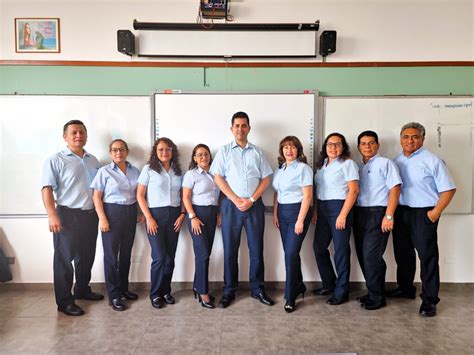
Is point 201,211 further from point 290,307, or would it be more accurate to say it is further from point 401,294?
point 401,294

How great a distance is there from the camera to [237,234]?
2777mm

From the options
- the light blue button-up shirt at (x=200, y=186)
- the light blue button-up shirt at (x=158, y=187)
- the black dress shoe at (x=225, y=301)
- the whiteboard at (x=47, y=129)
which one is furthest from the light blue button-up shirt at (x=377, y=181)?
the whiteboard at (x=47, y=129)

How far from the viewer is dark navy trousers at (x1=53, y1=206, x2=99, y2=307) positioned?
104 inches

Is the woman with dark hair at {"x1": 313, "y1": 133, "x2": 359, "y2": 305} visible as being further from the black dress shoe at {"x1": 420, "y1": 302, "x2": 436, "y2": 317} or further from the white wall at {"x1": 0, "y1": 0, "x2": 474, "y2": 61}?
the white wall at {"x1": 0, "y1": 0, "x2": 474, "y2": 61}

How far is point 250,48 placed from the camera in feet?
9.99

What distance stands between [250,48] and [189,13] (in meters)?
0.71

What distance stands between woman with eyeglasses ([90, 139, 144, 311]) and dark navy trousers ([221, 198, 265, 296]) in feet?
2.94

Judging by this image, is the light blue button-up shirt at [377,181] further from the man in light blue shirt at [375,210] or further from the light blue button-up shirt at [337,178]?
the light blue button-up shirt at [337,178]

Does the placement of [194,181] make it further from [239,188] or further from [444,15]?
[444,15]

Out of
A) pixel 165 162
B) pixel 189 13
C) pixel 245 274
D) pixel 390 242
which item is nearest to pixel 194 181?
pixel 165 162

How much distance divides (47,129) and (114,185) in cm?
107

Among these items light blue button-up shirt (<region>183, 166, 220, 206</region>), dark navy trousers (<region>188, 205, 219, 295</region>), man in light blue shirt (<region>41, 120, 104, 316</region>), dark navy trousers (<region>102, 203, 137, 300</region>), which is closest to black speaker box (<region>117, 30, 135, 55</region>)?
man in light blue shirt (<region>41, 120, 104, 316</region>)

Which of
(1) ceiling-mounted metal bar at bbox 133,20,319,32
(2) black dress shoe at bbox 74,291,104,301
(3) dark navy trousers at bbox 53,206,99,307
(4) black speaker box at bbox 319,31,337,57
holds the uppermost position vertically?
(1) ceiling-mounted metal bar at bbox 133,20,319,32

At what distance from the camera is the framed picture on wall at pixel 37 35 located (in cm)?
301
